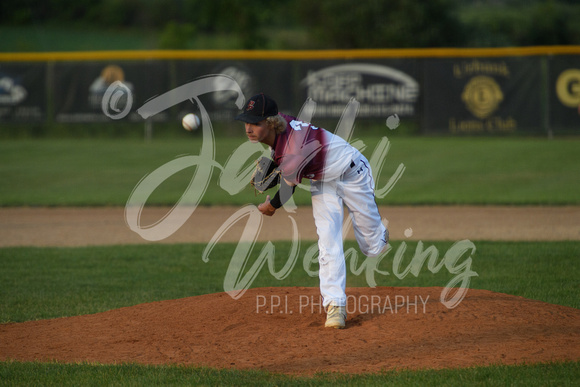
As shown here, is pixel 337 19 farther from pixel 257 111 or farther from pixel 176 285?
pixel 257 111

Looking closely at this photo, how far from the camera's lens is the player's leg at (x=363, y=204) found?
5.56 m

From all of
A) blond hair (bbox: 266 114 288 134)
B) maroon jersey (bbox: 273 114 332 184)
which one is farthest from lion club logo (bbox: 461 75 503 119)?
blond hair (bbox: 266 114 288 134)

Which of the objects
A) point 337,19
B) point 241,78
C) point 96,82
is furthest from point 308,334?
point 337,19

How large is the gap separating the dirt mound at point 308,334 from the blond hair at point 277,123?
58.6 inches

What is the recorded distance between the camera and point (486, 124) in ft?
63.9

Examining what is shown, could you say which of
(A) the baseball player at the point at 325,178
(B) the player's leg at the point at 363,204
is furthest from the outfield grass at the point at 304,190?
(A) the baseball player at the point at 325,178

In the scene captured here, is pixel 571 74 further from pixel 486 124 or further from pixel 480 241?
pixel 480 241

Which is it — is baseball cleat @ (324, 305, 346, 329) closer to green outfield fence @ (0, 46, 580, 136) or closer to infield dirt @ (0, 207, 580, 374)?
infield dirt @ (0, 207, 580, 374)

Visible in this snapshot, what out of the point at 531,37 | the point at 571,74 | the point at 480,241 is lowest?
the point at 480,241

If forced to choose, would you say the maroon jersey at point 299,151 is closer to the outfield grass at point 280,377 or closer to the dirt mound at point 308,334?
the dirt mound at point 308,334


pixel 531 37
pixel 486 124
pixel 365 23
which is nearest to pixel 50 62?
pixel 486 124

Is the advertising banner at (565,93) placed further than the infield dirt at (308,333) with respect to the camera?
Yes

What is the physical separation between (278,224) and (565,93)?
11161mm

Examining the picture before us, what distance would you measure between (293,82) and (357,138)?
7.91 ft
